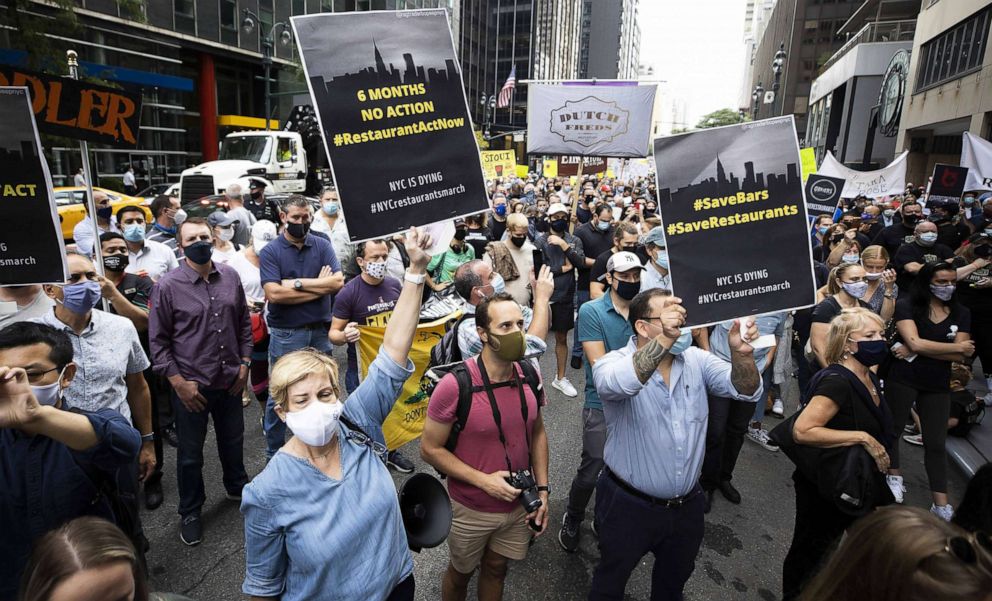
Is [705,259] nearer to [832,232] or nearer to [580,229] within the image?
[580,229]

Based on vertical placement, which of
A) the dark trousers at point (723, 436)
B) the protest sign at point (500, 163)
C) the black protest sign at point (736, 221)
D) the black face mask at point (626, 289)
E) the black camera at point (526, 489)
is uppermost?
the protest sign at point (500, 163)

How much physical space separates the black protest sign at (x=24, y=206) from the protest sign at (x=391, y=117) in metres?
1.71

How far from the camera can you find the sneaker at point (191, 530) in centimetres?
376

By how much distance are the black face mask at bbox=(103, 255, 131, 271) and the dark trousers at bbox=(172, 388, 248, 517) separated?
4.03 feet

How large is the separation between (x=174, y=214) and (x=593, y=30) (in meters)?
128

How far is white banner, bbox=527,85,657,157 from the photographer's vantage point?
802 centimetres

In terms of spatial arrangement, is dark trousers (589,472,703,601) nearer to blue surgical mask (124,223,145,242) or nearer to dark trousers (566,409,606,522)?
dark trousers (566,409,606,522)

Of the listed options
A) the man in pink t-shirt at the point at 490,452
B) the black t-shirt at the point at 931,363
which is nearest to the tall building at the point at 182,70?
the man in pink t-shirt at the point at 490,452

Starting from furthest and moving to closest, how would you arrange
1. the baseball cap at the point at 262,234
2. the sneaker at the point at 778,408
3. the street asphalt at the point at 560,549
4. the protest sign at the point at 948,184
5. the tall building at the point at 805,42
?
1. the tall building at the point at 805,42
2. the protest sign at the point at 948,184
3. the baseball cap at the point at 262,234
4. the sneaker at the point at 778,408
5. the street asphalt at the point at 560,549

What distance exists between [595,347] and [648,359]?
4.23ft

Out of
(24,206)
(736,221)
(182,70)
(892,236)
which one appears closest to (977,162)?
(892,236)

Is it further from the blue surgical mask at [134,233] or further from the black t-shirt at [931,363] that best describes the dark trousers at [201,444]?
the black t-shirt at [931,363]

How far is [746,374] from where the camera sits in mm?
2699

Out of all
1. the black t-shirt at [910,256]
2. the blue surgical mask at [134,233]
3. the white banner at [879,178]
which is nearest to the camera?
the blue surgical mask at [134,233]
